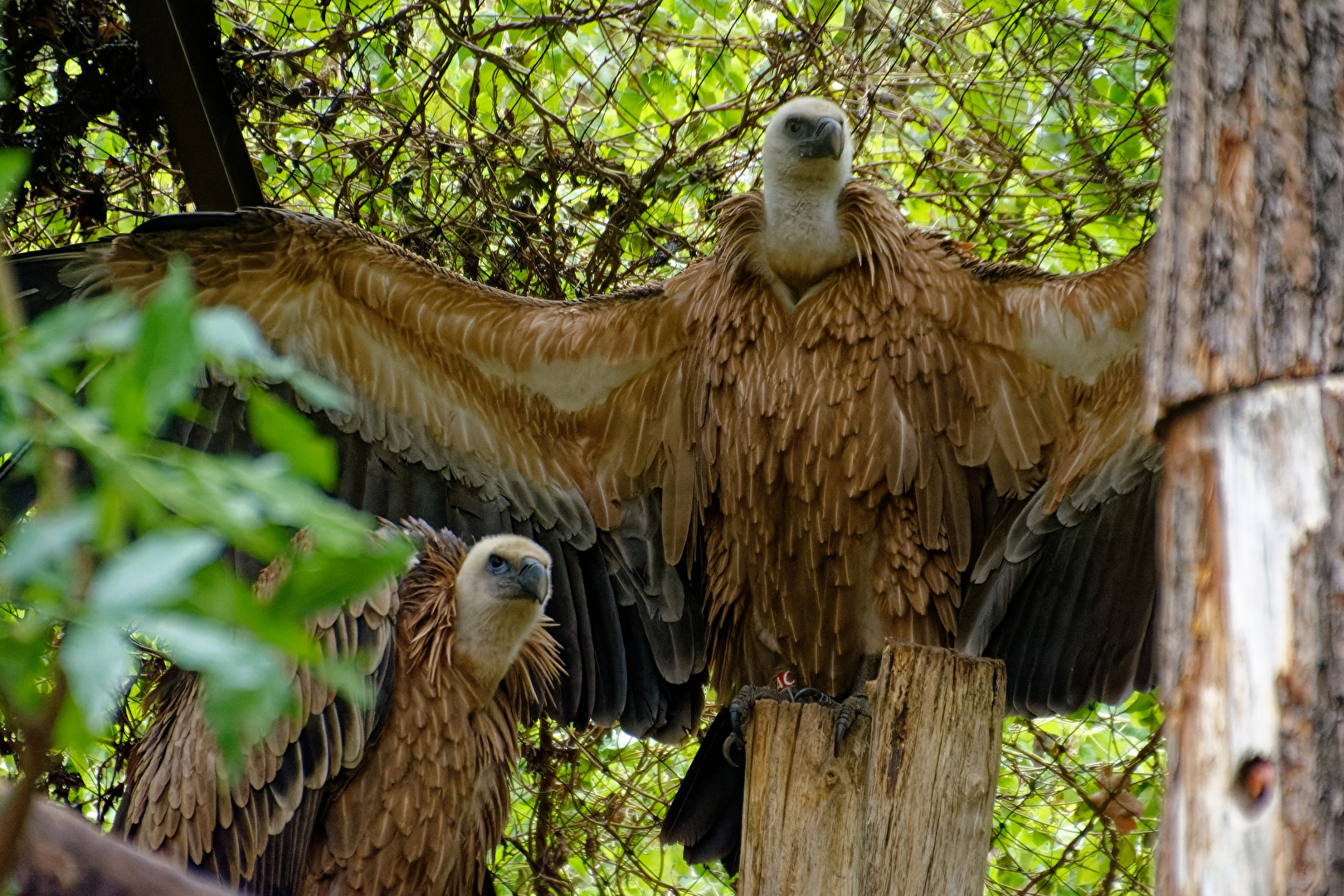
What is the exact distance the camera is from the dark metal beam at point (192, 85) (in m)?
3.50

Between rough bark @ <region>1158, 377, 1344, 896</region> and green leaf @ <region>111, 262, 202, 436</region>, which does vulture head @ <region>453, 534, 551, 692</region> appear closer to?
rough bark @ <region>1158, 377, 1344, 896</region>

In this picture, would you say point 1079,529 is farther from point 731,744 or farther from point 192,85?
point 192,85

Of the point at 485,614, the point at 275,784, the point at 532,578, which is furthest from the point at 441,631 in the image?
the point at 275,784

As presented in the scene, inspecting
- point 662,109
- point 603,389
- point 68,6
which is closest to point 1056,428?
point 603,389

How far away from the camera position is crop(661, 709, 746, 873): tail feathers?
344 centimetres

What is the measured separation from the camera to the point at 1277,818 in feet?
3.63

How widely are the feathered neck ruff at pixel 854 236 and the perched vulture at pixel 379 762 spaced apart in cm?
93

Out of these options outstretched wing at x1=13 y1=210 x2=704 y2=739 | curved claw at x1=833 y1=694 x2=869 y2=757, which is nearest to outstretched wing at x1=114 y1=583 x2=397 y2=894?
outstretched wing at x1=13 y1=210 x2=704 y2=739

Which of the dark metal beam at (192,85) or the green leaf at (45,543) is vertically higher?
the dark metal beam at (192,85)

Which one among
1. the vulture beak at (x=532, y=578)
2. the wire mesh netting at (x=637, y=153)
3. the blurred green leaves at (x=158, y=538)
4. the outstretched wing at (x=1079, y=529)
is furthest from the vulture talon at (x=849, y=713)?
the blurred green leaves at (x=158, y=538)

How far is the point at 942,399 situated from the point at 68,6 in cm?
256

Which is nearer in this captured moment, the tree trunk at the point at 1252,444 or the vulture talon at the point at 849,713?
the tree trunk at the point at 1252,444

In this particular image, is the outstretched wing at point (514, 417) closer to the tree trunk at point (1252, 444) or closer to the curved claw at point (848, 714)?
the curved claw at point (848, 714)

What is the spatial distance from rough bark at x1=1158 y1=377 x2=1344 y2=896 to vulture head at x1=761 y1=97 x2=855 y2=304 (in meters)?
2.25
